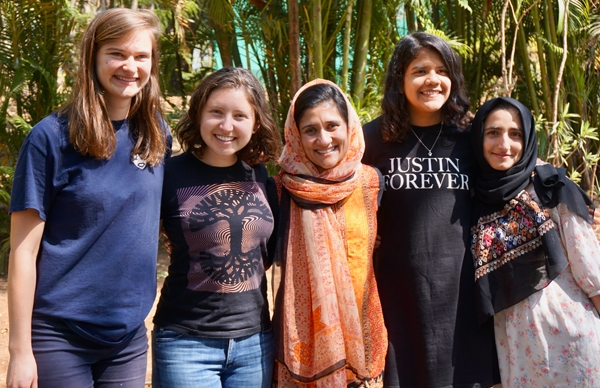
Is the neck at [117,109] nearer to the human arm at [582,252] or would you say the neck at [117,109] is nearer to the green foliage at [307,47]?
the human arm at [582,252]

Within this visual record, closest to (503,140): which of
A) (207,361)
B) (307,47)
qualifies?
(207,361)

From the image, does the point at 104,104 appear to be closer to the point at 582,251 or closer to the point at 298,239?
the point at 298,239

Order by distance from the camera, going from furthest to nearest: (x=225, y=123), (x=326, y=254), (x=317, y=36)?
1. (x=317, y=36)
2. (x=326, y=254)
3. (x=225, y=123)

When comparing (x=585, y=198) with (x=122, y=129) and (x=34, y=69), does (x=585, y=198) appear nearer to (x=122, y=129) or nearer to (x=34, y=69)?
(x=122, y=129)

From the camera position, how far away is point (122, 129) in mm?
2223

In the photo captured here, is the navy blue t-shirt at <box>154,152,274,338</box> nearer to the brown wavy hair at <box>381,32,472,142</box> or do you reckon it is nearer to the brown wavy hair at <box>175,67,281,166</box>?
the brown wavy hair at <box>175,67,281,166</box>

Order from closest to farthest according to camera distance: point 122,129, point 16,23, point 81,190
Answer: point 81,190, point 122,129, point 16,23

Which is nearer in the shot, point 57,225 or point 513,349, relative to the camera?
point 57,225

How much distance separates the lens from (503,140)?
2.63 meters

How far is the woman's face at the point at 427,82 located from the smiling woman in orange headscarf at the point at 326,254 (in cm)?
33

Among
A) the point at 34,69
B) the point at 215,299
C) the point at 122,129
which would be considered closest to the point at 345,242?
the point at 215,299

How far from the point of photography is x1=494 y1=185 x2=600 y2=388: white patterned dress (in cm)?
253

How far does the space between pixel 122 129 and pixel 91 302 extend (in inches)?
23.1

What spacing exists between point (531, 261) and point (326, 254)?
32.2 inches
